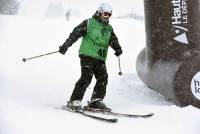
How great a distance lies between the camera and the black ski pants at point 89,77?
760cm

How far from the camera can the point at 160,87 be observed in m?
8.37

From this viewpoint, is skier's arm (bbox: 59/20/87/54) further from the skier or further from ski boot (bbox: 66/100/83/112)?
ski boot (bbox: 66/100/83/112)

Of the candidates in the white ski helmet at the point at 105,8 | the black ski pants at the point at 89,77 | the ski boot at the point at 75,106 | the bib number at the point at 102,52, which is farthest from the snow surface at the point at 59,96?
the white ski helmet at the point at 105,8

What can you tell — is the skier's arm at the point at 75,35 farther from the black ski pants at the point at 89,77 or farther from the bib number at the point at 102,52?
the bib number at the point at 102,52

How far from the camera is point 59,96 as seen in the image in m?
9.41

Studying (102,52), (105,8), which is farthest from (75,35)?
(105,8)

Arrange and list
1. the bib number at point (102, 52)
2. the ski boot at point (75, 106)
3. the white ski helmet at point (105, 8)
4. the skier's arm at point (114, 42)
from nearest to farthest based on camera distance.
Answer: the ski boot at point (75, 106), the white ski helmet at point (105, 8), the bib number at point (102, 52), the skier's arm at point (114, 42)

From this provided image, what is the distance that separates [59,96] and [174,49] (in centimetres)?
239

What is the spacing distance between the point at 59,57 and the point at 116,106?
26.0 ft

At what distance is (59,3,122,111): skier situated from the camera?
25.0 ft

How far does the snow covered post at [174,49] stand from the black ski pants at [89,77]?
102 centimetres

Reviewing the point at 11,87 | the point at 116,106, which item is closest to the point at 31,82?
the point at 11,87

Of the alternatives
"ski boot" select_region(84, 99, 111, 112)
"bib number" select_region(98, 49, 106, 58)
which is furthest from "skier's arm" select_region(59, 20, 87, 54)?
"ski boot" select_region(84, 99, 111, 112)

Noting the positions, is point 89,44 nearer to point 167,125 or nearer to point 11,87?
point 167,125
